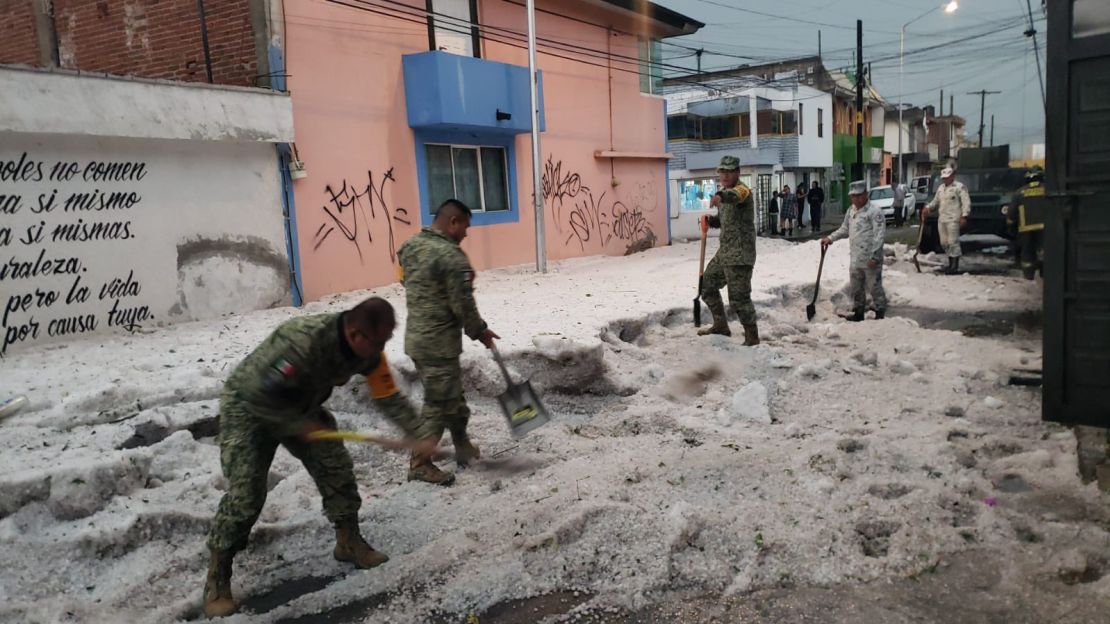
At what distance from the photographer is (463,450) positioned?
478cm

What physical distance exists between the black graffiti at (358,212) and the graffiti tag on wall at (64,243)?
253cm

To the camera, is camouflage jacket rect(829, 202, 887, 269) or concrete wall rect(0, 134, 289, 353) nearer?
concrete wall rect(0, 134, 289, 353)

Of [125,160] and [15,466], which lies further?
[125,160]

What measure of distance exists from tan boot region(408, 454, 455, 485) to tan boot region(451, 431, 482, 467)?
0.72 feet

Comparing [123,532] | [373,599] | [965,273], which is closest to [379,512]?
[373,599]

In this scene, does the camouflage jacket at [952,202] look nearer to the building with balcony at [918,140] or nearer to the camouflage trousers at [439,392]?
the camouflage trousers at [439,392]

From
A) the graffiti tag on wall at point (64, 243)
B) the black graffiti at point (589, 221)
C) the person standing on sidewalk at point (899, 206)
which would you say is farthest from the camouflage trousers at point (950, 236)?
the person standing on sidewalk at point (899, 206)

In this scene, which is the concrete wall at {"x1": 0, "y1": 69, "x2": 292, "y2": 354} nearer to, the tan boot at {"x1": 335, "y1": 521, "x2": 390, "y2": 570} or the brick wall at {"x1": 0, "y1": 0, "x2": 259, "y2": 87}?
the brick wall at {"x1": 0, "y1": 0, "x2": 259, "y2": 87}

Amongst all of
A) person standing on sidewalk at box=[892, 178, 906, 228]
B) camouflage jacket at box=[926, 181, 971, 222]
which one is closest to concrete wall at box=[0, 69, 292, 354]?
camouflage jacket at box=[926, 181, 971, 222]

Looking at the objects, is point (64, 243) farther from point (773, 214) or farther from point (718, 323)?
point (773, 214)

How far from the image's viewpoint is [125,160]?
791cm

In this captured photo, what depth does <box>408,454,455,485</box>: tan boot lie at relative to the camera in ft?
14.8

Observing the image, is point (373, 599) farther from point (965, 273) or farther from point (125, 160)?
point (965, 273)

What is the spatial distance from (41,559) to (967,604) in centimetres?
404
